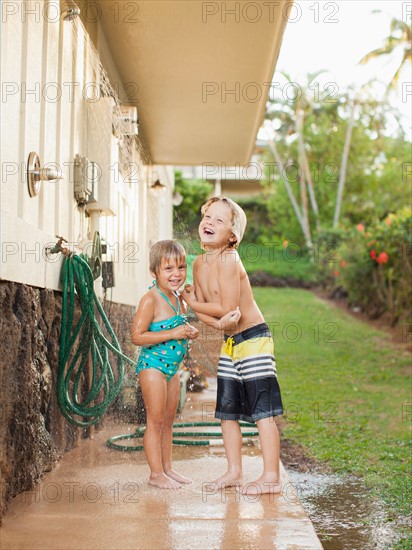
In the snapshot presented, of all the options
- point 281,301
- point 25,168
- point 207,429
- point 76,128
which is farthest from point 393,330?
point 25,168

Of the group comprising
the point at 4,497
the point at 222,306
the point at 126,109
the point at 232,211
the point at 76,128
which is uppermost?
the point at 126,109

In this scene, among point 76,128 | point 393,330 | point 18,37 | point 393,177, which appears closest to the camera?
point 18,37

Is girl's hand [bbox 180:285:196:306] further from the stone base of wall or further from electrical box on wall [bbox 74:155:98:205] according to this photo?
electrical box on wall [bbox 74:155:98:205]

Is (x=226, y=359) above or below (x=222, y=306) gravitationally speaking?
below

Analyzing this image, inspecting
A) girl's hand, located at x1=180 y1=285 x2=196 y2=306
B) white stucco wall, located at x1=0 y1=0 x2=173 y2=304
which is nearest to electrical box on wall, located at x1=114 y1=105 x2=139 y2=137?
white stucco wall, located at x1=0 y1=0 x2=173 y2=304

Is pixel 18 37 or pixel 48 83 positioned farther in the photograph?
pixel 48 83

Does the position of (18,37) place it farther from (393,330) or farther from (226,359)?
(393,330)

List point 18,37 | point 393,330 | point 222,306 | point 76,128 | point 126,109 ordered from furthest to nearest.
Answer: point 393,330, point 126,109, point 76,128, point 222,306, point 18,37

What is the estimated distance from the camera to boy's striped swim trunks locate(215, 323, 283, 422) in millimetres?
3434

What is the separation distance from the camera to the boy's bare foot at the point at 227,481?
A: 342cm

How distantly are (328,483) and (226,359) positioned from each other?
4.72 feet

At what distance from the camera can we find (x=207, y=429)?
5102mm

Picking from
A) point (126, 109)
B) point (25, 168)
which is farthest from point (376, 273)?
point (25, 168)

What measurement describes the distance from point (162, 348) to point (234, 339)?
1.09ft
